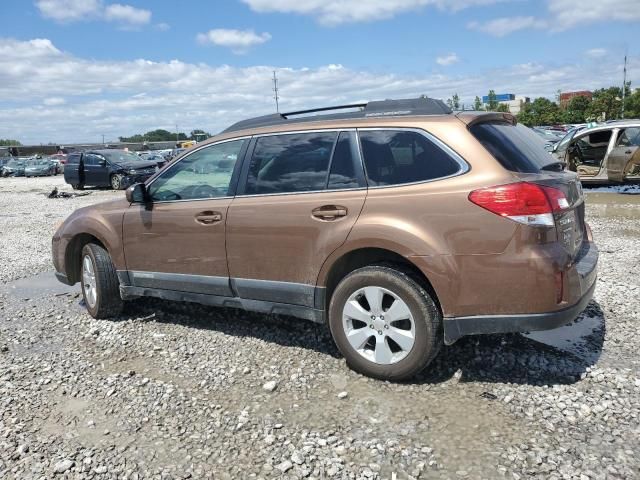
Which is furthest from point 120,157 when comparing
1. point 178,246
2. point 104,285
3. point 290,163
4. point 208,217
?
point 290,163

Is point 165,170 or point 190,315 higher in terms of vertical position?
point 165,170

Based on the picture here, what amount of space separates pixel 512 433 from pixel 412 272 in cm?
116

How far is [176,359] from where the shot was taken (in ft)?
14.7

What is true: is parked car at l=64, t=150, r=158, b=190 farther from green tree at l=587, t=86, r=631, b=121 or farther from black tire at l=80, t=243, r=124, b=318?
green tree at l=587, t=86, r=631, b=121

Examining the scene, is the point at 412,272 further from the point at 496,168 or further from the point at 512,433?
the point at 512,433

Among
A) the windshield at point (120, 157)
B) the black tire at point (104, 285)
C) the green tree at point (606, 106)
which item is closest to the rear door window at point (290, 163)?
the black tire at point (104, 285)

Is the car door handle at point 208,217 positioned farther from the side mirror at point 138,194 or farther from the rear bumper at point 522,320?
the rear bumper at point 522,320

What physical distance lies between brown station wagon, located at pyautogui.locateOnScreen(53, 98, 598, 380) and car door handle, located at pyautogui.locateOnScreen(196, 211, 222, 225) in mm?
12

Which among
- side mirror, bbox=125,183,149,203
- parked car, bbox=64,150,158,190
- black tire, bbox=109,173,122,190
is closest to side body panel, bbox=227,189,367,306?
side mirror, bbox=125,183,149,203

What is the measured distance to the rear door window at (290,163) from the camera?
411 centimetres

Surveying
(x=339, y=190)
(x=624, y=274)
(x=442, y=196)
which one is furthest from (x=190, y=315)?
(x=624, y=274)

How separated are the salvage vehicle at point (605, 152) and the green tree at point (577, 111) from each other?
6577 centimetres

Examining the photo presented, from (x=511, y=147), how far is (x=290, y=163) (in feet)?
5.31

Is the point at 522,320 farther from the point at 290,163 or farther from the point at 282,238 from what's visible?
the point at 290,163
